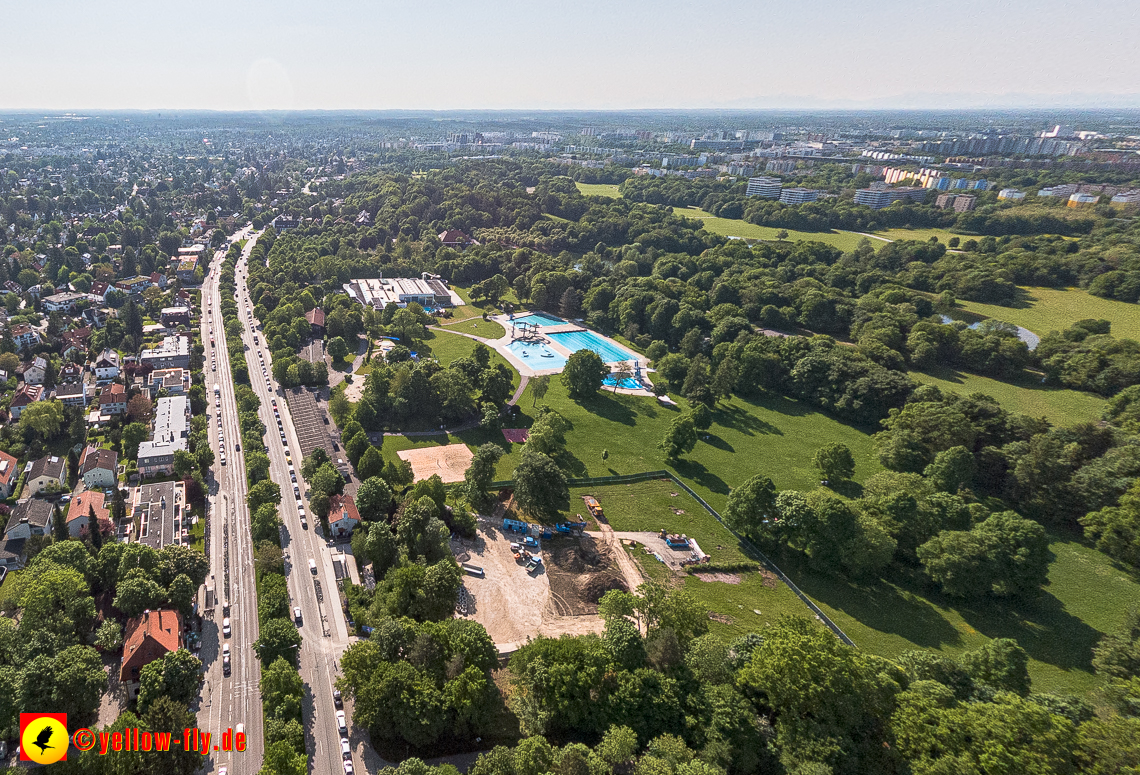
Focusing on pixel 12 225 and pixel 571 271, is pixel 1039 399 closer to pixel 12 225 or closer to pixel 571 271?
pixel 571 271

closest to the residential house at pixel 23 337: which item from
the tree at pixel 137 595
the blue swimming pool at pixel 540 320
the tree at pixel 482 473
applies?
the tree at pixel 137 595

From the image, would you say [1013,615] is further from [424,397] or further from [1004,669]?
[424,397]

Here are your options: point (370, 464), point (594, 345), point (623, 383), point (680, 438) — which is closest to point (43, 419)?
point (370, 464)

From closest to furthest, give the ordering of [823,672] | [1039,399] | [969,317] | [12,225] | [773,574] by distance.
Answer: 1. [823,672]
2. [773,574]
3. [1039,399]
4. [969,317]
5. [12,225]

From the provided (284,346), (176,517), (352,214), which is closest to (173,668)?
(176,517)

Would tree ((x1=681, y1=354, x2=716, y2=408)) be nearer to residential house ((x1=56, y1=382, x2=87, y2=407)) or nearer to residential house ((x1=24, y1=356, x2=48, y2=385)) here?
residential house ((x1=56, y1=382, x2=87, y2=407))

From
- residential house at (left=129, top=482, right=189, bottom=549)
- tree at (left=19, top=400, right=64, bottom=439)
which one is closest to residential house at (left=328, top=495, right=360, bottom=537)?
residential house at (left=129, top=482, right=189, bottom=549)

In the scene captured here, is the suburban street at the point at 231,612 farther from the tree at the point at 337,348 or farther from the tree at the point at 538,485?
the tree at the point at 538,485
